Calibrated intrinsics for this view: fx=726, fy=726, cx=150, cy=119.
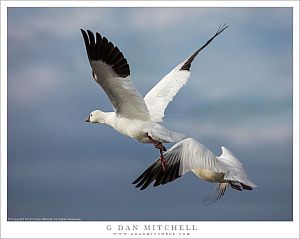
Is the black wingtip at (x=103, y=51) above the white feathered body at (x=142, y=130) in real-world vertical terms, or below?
above

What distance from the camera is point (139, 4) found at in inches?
299

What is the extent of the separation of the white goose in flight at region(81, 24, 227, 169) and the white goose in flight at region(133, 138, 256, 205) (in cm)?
10

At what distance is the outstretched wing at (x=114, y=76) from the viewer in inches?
248

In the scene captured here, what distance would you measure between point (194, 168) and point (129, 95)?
3.08 ft

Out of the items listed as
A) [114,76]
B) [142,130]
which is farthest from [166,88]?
[114,76]

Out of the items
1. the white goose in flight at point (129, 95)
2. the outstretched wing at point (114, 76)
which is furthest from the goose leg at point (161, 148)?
the outstretched wing at point (114, 76)

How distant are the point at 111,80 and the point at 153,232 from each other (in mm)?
1704

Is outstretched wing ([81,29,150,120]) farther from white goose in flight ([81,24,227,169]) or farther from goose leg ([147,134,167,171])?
goose leg ([147,134,167,171])

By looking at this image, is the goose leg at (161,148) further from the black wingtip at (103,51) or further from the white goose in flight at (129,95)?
the black wingtip at (103,51)

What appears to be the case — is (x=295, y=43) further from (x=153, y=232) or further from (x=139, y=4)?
(x=153, y=232)

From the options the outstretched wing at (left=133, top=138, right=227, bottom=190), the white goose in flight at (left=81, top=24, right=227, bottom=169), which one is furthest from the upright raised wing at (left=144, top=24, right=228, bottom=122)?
the outstretched wing at (left=133, top=138, right=227, bottom=190)

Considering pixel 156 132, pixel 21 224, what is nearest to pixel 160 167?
pixel 156 132

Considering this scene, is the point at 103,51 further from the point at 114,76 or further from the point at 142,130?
the point at 142,130

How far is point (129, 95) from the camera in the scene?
6.89 meters
